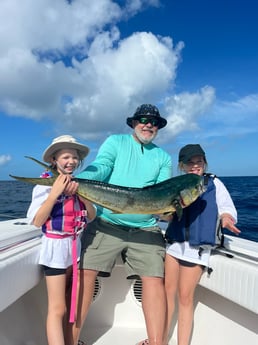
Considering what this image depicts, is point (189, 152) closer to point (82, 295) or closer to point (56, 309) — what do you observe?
point (82, 295)

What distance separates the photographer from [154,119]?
3.32 m

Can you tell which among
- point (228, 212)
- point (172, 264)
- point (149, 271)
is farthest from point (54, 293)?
point (228, 212)

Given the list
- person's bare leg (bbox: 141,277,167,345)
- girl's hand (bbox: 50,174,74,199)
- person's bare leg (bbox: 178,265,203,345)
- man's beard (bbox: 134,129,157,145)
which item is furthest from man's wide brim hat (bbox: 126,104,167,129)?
person's bare leg (bbox: 141,277,167,345)

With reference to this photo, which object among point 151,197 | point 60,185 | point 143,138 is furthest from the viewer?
point 143,138

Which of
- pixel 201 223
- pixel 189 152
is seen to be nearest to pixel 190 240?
pixel 201 223

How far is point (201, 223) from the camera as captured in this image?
9.63 ft

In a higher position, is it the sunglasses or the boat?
the sunglasses

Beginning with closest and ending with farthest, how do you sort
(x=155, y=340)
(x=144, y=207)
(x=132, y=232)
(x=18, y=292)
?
(x=18, y=292) < (x=144, y=207) < (x=155, y=340) < (x=132, y=232)

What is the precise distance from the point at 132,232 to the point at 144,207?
581 mm

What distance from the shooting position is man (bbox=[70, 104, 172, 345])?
306 cm

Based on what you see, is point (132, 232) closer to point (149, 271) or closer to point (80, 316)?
point (149, 271)

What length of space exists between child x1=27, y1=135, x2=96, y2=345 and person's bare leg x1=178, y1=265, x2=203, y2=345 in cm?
100

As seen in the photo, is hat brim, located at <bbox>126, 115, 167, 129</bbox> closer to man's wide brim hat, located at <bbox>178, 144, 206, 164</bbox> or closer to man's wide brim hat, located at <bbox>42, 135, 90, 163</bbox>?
man's wide brim hat, located at <bbox>178, 144, 206, 164</bbox>

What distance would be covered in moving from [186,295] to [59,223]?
4.45ft
